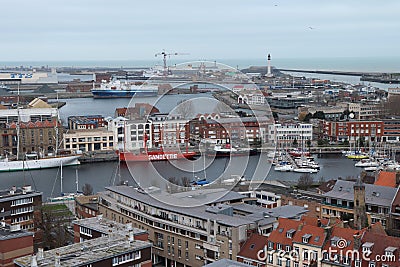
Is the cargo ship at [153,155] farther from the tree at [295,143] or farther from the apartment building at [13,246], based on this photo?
the apartment building at [13,246]

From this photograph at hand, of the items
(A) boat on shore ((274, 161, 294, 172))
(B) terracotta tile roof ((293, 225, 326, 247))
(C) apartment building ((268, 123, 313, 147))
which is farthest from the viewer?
(C) apartment building ((268, 123, 313, 147))

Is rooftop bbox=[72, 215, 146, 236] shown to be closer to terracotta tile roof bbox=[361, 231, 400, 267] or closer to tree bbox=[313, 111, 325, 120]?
terracotta tile roof bbox=[361, 231, 400, 267]

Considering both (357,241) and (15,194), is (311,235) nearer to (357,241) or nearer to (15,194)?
(357,241)

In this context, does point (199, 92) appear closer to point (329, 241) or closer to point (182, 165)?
point (182, 165)

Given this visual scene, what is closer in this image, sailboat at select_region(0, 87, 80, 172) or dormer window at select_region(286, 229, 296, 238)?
dormer window at select_region(286, 229, 296, 238)

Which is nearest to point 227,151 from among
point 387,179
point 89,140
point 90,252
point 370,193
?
point 89,140

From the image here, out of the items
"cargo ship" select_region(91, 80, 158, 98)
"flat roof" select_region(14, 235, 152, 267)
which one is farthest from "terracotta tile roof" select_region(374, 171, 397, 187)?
"cargo ship" select_region(91, 80, 158, 98)
